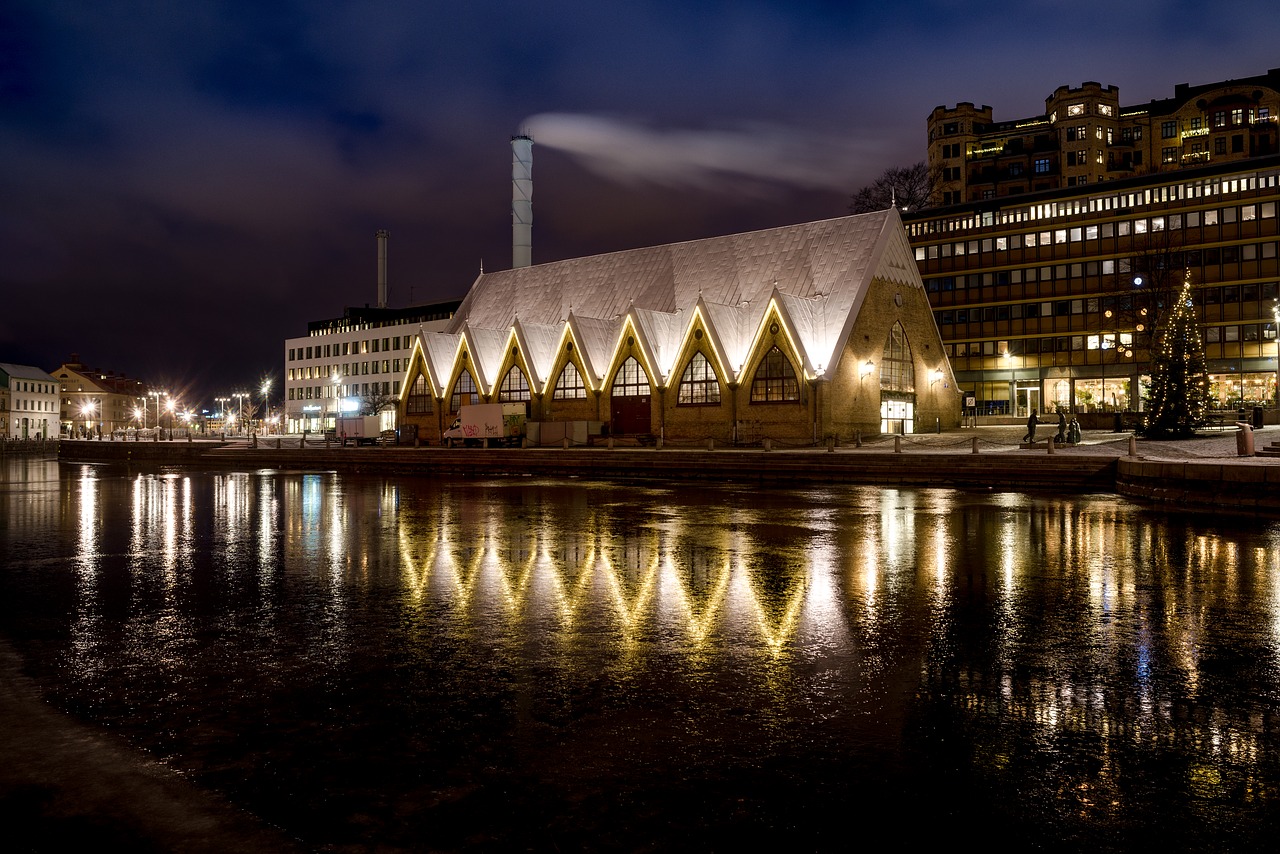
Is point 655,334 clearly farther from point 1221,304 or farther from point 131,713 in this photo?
point 131,713

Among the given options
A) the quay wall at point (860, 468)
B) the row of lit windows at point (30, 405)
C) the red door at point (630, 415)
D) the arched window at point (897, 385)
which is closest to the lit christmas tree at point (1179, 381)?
the quay wall at point (860, 468)

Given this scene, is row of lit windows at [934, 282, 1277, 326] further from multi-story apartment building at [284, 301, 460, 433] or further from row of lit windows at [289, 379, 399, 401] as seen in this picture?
row of lit windows at [289, 379, 399, 401]

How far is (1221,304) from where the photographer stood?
64.7 metres

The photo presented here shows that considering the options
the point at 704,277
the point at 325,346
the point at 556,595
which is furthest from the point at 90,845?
the point at 325,346

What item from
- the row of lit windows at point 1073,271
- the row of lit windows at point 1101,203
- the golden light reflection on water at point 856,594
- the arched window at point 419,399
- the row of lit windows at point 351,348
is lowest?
the golden light reflection on water at point 856,594

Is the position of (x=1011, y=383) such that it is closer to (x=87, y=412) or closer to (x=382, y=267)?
(x=382, y=267)

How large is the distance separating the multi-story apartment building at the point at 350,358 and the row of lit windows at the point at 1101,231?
52.2 m

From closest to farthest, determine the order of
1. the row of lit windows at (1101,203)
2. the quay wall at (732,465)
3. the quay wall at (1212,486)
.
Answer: the quay wall at (1212,486) < the quay wall at (732,465) < the row of lit windows at (1101,203)

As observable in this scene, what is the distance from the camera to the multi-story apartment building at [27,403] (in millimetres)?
123188

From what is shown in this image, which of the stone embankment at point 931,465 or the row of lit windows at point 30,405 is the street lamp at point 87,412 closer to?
the row of lit windows at point 30,405

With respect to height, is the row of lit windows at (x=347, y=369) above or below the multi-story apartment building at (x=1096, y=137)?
below

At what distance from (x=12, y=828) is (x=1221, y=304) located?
76.8 metres

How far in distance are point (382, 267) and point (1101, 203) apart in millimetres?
85582

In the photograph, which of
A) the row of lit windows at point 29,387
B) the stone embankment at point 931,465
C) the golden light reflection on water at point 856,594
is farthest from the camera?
the row of lit windows at point 29,387
